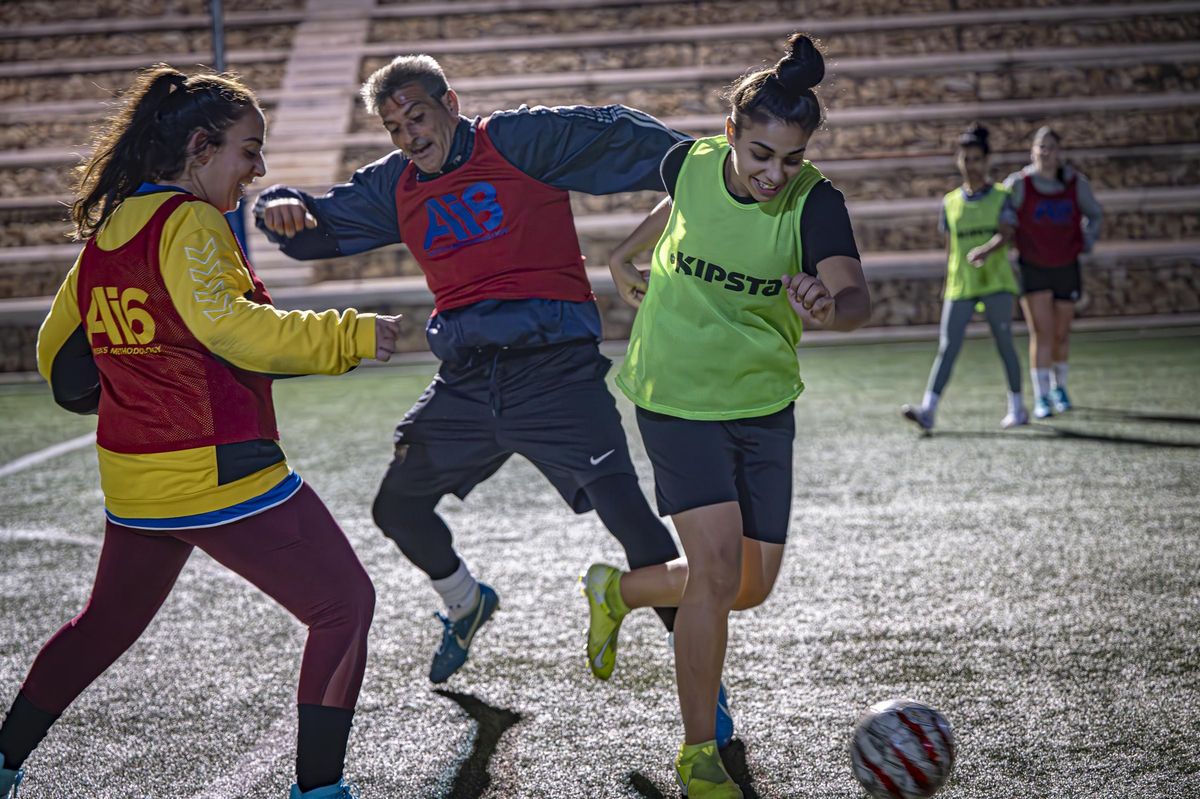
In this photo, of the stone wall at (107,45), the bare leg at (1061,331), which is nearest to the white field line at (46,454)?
the bare leg at (1061,331)

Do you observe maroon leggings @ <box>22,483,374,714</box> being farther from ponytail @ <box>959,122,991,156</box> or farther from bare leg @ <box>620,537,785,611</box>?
ponytail @ <box>959,122,991,156</box>

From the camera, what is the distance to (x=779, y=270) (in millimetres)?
2977

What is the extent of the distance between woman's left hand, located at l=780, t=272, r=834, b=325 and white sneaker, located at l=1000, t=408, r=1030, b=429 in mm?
5927

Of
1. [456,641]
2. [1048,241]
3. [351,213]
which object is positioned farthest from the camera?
[1048,241]

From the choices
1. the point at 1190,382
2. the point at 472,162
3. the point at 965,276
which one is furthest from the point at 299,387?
the point at 472,162

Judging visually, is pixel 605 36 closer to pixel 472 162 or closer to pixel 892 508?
pixel 892 508

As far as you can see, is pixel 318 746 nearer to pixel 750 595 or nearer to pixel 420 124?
pixel 750 595

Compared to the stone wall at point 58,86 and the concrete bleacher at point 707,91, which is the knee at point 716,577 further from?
the stone wall at point 58,86

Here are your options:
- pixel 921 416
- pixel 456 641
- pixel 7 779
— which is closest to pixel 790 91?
pixel 456 641

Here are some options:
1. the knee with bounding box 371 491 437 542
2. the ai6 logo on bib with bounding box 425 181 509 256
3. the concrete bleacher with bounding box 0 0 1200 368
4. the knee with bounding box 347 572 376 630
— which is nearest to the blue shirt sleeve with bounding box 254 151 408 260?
the ai6 logo on bib with bounding box 425 181 509 256

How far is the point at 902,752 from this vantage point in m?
2.81

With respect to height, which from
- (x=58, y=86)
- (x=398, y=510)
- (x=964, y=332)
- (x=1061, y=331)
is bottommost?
(x=1061, y=331)

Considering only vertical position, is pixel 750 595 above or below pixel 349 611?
below

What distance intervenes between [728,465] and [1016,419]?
568 cm
